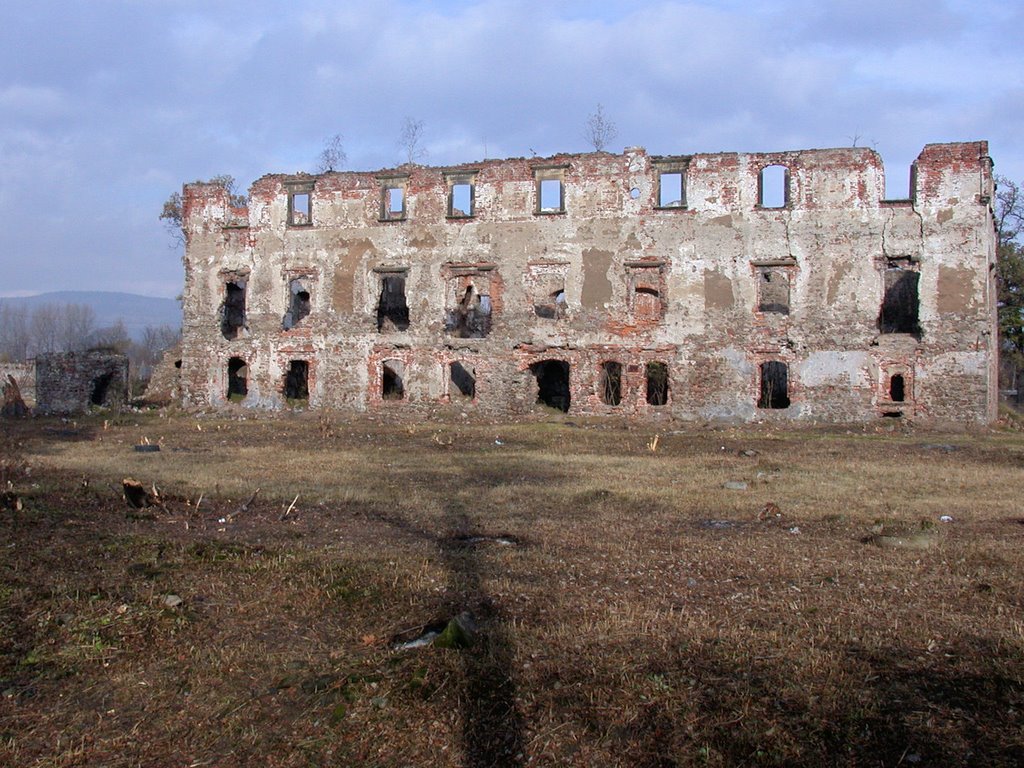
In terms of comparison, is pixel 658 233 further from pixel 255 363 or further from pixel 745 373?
pixel 255 363

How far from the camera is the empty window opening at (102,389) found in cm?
3148

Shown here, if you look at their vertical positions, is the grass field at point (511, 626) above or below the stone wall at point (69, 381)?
below

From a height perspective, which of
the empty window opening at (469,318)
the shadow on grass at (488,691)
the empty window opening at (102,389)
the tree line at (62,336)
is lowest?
the shadow on grass at (488,691)

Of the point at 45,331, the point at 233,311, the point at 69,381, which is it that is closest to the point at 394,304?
the point at 233,311

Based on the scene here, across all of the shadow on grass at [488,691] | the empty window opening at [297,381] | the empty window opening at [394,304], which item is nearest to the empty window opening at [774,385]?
the empty window opening at [394,304]

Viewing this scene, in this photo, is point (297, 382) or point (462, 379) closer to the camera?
point (297, 382)

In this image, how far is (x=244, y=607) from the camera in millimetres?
6711

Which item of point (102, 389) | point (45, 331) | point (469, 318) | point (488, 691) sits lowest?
point (488, 691)

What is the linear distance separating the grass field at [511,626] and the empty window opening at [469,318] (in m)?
15.7

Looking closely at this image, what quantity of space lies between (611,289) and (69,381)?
19240 mm

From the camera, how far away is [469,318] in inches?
1155

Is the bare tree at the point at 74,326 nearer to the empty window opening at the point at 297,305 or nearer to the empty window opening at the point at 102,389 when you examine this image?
the empty window opening at the point at 102,389

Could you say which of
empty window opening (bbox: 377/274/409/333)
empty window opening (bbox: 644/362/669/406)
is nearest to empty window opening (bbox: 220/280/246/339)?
empty window opening (bbox: 377/274/409/333)

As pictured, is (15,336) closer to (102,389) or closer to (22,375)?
(22,375)
